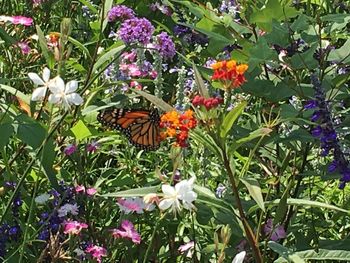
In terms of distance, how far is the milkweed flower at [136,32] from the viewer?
10.4 ft

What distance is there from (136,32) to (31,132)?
3.51 ft

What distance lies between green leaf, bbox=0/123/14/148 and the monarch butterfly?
787mm

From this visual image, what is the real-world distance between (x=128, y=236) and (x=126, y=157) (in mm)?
827

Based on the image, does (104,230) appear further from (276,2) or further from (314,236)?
(276,2)

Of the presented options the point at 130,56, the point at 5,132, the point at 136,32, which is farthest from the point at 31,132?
the point at 130,56

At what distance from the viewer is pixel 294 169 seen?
2.44 m

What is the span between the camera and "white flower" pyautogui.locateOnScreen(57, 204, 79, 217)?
236cm

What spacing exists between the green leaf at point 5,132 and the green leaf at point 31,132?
24 mm

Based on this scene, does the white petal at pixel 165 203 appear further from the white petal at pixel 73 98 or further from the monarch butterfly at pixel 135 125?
the monarch butterfly at pixel 135 125

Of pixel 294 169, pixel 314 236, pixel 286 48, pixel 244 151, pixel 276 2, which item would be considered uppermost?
pixel 276 2

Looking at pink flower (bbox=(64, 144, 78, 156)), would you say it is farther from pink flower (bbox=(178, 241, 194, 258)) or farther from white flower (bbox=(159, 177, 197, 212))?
white flower (bbox=(159, 177, 197, 212))

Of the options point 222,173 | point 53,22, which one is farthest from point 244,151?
point 53,22

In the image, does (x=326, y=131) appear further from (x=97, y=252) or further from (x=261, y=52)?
(x=97, y=252)

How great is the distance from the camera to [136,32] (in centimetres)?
317
